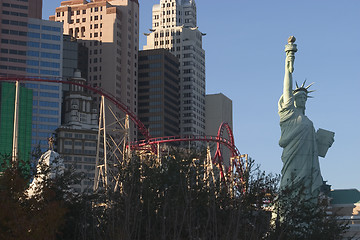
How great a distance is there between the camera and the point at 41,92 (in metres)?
154

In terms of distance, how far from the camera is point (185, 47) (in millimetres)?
185875

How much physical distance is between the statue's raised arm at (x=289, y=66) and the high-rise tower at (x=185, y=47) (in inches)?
4382

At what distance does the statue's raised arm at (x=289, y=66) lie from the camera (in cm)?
6844

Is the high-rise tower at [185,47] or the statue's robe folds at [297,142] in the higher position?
the high-rise tower at [185,47]

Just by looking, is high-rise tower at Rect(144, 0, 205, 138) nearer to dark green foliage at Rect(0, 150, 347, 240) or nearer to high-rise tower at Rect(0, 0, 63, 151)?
high-rise tower at Rect(0, 0, 63, 151)

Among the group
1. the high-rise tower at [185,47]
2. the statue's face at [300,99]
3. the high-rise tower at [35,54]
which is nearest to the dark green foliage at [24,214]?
the statue's face at [300,99]

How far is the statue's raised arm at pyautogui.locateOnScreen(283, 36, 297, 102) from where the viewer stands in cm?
6844

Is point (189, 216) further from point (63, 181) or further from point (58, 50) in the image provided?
point (58, 50)

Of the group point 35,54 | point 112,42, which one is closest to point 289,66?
point 35,54

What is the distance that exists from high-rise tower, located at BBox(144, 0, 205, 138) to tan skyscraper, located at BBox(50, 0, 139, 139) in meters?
12.4

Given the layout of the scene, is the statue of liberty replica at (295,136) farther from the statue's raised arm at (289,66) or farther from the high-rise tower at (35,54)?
the high-rise tower at (35,54)

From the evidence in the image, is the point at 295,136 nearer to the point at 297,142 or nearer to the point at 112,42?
the point at 297,142

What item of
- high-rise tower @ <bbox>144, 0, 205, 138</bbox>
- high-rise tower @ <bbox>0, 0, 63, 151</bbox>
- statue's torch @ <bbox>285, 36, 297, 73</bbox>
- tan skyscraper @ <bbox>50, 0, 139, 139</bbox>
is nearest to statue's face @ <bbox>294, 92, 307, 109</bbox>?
statue's torch @ <bbox>285, 36, 297, 73</bbox>

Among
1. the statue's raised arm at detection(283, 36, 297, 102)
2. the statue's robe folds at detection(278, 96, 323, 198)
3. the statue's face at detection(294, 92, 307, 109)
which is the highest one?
the statue's raised arm at detection(283, 36, 297, 102)
